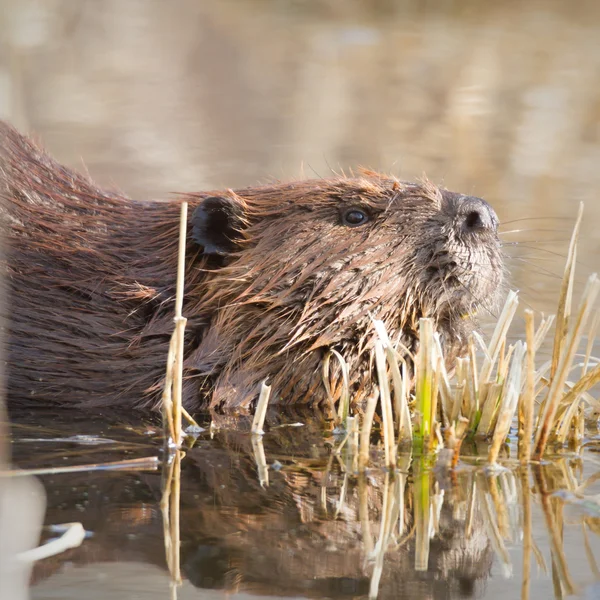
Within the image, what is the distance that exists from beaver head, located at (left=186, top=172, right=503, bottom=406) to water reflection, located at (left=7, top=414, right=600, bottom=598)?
618 mm

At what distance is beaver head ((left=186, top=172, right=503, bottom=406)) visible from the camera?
346 centimetres

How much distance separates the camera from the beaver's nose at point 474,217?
3.49 metres

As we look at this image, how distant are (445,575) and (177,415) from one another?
1.01m

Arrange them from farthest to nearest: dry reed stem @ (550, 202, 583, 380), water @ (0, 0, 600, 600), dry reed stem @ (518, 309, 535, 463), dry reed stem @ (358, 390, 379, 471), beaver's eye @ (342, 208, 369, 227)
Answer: beaver's eye @ (342, 208, 369, 227), dry reed stem @ (550, 202, 583, 380), dry reed stem @ (518, 309, 535, 463), dry reed stem @ (358, 390, 379, 471), water @ (0, 0, 600, 600)

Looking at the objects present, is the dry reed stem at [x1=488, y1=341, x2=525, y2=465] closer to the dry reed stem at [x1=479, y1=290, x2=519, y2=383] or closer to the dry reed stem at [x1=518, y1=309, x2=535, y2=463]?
the dry reed stem at [x1=518, y1=309, x2=535, y2=463]

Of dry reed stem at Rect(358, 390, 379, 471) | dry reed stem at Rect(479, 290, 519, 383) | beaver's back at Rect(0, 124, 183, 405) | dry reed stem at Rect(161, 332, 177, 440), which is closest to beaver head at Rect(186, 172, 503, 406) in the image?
beaver's back at Rect(0, 124, 183, 405)

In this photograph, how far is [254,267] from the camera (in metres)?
3.51

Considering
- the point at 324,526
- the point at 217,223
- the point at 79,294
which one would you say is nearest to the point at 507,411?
the point at 324,526

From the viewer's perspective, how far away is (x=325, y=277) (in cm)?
346

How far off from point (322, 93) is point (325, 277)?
6081 mm

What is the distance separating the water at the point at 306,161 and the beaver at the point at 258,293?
0.22m

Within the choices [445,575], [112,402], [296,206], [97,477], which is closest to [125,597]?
[445,575]

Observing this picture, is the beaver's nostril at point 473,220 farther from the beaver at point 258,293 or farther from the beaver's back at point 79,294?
the beaver's back at point 79,294

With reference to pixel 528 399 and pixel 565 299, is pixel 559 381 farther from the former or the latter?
pixel 565 299
